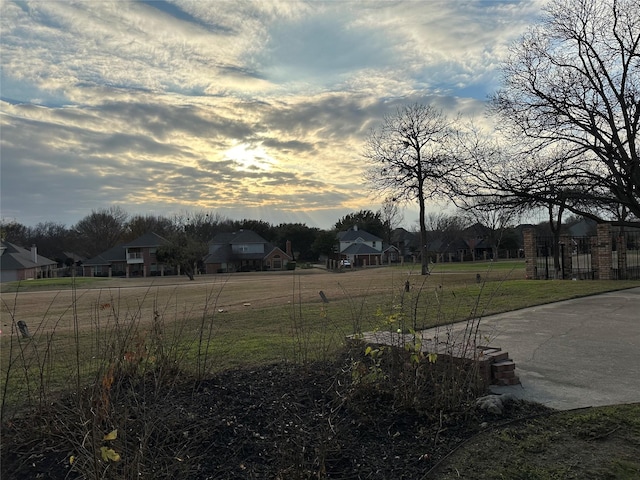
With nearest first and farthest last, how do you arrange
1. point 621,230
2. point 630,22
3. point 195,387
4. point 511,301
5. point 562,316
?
point 195,387 < point 562,316 < point 511,301 < point 630,22 < point 621,230

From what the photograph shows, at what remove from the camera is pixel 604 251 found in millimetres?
18578

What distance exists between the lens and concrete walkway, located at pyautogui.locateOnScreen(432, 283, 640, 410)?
4574 mm

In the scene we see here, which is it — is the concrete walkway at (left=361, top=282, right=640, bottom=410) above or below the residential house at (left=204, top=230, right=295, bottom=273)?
below

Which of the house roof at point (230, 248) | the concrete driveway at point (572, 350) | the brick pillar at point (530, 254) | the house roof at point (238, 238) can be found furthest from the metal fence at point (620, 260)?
the house roof at point (238, 238)

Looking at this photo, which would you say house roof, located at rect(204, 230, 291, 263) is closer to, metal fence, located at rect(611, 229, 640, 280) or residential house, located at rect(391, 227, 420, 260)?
residential house, located at rect(391, 227, 420, 260)

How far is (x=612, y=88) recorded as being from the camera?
16.8 m

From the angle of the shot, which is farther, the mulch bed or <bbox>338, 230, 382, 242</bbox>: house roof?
<bbox>338, 230, 382, 242</bbox>: house roof

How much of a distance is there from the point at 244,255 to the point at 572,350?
6445 centimetres

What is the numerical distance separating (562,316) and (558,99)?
10.8 meters

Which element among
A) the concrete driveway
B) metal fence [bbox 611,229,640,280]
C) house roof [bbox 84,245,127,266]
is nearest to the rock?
the concrete driveway

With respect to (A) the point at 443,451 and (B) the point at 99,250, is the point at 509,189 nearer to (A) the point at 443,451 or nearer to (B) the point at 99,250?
(A) the point at 443,451

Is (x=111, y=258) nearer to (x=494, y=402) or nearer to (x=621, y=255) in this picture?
(x=621, y=255)

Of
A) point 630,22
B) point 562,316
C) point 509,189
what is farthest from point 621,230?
point 562,316

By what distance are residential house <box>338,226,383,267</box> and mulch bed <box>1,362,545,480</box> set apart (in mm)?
66062
